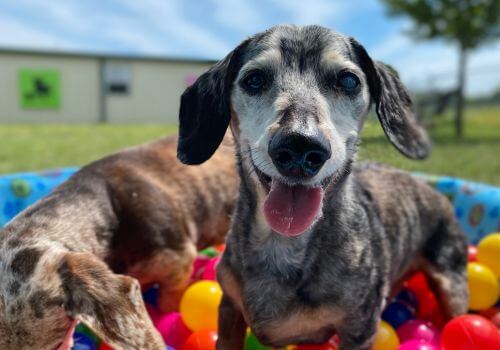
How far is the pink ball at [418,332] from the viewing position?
3.63 metres

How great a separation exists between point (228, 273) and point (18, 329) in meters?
1.07

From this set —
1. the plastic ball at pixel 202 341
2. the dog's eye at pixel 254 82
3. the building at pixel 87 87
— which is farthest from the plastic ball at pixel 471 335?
the building at pixel 87 87

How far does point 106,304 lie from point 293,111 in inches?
48.9

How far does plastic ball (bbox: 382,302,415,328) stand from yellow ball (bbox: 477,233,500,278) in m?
0.92

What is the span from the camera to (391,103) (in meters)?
2.89

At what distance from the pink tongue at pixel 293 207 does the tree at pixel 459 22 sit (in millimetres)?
16802

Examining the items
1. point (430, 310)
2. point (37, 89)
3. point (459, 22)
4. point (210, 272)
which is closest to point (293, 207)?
point (210, 272)

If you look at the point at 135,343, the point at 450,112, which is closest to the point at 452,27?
the point at 450,112

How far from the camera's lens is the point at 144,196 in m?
3.98

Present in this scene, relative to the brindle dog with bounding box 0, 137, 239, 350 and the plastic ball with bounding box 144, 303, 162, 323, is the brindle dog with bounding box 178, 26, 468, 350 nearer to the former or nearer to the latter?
the brindle dog with bounding box 0, 137, 239, 350

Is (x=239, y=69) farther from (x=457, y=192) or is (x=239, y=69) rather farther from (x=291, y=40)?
(x=457, y=192)

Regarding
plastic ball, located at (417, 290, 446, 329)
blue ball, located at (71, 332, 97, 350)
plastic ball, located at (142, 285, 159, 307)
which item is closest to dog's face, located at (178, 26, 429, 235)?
blue ball, located at (71, 332, 97, 350)

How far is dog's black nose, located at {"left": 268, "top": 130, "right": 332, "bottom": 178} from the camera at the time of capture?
→ 2004mm

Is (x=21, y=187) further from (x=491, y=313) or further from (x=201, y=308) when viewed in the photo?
(x=491, y=313)
